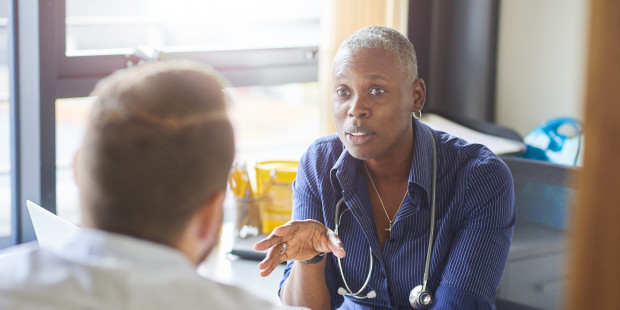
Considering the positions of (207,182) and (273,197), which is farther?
(273,197)

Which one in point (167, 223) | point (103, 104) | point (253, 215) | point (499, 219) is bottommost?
point (253, 215)

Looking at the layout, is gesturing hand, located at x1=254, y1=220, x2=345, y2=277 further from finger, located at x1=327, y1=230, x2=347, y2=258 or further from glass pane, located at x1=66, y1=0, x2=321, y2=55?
glass pane, located at x1=66, y1=0, x2=321, y2=55

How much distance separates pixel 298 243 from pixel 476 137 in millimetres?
1490

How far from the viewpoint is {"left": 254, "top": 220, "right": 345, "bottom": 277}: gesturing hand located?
153cm

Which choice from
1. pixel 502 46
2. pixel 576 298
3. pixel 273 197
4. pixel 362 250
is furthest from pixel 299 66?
pixel 576 298

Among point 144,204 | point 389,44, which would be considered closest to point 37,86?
point 389,44

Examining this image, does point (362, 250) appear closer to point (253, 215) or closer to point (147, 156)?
point (253, 215)

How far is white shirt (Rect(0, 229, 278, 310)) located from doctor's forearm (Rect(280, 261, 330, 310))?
2.84 ft

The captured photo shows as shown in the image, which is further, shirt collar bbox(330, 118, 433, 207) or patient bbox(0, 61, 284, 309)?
shirt collar bbox(330, 118, 433, 207)

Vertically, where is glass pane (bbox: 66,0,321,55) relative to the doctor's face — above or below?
above

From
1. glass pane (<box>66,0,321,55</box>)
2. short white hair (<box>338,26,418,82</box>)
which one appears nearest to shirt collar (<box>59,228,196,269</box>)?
short white hair (<box>338,26,418,82</box>)

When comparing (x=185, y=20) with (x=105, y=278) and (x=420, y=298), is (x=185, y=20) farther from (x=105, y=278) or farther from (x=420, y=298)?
(x=105, y=278)

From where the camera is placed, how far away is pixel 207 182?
0.87m

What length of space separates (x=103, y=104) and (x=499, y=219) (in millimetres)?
1064
